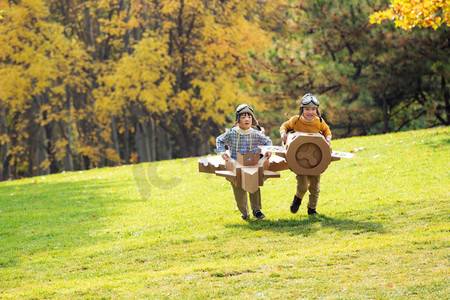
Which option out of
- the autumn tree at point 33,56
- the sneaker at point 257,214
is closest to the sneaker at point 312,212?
the sneaker at point 257,214

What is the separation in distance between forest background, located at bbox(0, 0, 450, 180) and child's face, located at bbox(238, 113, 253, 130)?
10739 millimetres

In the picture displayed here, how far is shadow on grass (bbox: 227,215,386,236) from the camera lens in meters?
8.80

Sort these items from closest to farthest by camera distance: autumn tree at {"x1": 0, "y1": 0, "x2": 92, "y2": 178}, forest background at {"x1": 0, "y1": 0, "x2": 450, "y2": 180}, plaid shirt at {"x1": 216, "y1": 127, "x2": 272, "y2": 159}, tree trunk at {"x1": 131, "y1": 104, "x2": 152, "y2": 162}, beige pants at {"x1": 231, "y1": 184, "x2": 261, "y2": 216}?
plaid shirt at {"x1": 216, "y1": 127, "x2": 272, "y2": 159}
beige pants at {"x1": 231, "y1": 184, "x2": 261, "y2": 216}
forest background at {"x1": 0, "y1": 0, "x2": 450, "y2": 180}
autumn tree at {"x1": 0, "y1": 0, "x2": 92, "y2": 178}
tree trunk at {"x1": 131, "y1": 104, "x2": 152, "y2": 162}

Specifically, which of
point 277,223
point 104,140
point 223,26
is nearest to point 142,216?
point 277,223

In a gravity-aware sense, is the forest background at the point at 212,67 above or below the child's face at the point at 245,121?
above

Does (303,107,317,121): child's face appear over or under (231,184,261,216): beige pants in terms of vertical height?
over

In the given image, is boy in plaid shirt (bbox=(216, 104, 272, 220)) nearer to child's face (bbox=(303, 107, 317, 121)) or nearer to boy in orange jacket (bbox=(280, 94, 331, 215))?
boy in orange jacket (bbox=(280, 94, 331, 215))

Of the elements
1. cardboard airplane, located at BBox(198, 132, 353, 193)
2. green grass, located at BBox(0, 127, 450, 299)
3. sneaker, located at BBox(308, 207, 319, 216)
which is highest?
cardboard airplane, located at BBox(198, 132, 353, 193)

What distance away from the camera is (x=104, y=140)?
3134cm

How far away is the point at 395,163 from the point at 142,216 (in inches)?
229

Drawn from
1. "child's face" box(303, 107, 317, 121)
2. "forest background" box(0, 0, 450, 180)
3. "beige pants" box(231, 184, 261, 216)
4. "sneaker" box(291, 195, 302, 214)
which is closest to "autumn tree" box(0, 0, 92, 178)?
"forest background" box(0, 0, 450, 180)

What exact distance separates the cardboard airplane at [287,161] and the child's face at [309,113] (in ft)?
1.19

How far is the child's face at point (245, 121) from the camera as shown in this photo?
9344mm

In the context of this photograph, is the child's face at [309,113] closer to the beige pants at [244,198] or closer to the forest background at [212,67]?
the beige pants at [244,198]
